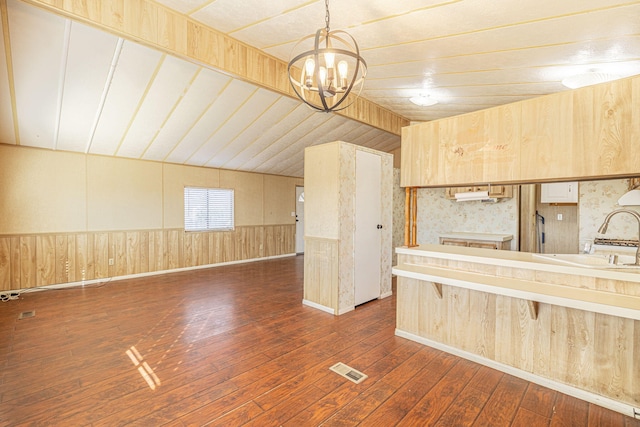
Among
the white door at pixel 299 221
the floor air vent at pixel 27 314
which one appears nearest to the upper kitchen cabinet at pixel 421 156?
the floor air vent at pixel 27 314

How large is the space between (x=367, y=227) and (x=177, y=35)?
3.20 m

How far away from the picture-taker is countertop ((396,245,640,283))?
2.10 m

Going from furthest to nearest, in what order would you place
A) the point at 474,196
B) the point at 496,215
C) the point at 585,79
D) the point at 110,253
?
the point at 496,215
the point at 110,253
the point at 474,196
the point at 585,79

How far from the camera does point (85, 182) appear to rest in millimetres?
5344

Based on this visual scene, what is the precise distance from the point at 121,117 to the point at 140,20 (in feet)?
7.07

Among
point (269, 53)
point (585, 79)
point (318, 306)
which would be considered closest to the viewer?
point (585, 79)

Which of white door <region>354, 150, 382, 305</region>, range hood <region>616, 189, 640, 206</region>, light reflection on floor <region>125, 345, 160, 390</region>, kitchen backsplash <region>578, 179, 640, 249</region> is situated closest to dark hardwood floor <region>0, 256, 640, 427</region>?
light reflection on floor <region>125, 345, 160, 390</region>

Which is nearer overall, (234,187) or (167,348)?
(167,348)

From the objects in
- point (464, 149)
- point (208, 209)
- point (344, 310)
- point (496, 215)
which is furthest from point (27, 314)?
point (496, 215)

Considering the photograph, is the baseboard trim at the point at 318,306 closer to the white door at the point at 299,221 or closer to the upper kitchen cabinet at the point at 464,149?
the upper kitchen cabinet at the point at 464,149

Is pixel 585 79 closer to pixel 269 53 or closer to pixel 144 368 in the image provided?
pixel 269 53

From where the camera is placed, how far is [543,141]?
240 centimetres

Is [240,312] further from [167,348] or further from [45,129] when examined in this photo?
[45,129]

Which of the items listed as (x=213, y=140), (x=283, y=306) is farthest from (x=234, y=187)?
(x=283, y=306)
